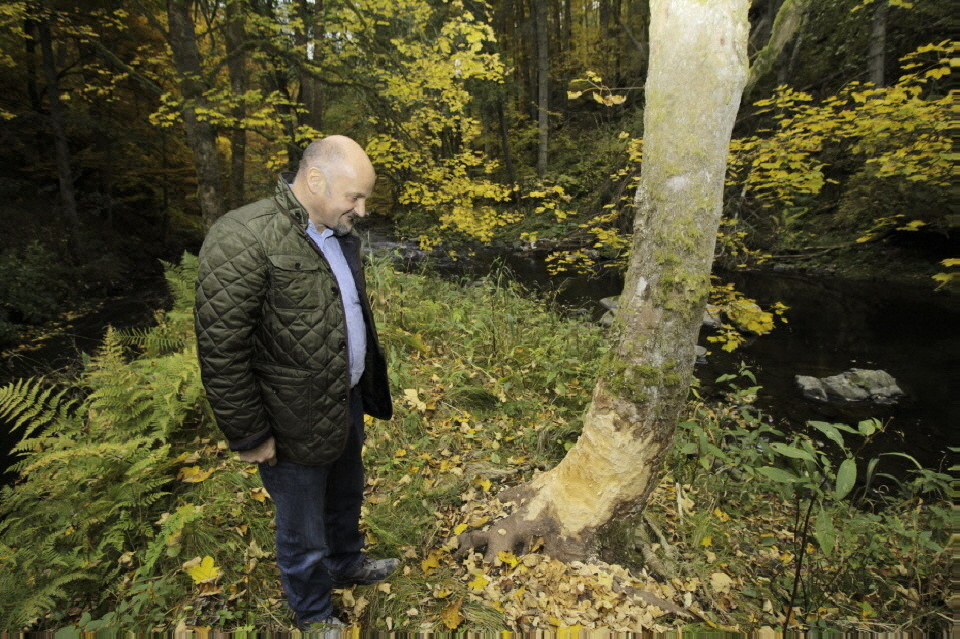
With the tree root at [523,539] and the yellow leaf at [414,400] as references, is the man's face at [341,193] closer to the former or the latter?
the tree root at [523,539]

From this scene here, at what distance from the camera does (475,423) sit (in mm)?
3904

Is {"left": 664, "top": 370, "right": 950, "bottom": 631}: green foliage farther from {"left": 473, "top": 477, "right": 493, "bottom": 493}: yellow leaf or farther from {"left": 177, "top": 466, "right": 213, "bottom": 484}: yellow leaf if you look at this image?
{"left": 177, "top": 466, "right": 213, "bottom": 484}: yellow leaf

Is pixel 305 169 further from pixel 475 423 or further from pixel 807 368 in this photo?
pixel 807 368

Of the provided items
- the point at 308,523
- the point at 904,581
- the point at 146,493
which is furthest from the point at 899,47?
the point at 146,493

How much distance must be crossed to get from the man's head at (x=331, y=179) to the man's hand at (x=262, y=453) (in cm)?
102

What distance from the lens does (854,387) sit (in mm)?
6160

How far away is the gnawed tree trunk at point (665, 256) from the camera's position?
181 centimetres

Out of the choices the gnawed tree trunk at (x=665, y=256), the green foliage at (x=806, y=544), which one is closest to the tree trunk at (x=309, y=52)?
the gnawed tree trunk at (x=665, y=256)

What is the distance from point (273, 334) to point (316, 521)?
953mm

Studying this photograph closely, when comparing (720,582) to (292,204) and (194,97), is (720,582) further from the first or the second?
(194,97)

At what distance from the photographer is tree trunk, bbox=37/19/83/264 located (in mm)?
10586

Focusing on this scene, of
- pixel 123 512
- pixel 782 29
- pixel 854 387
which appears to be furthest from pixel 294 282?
pixel 854 387

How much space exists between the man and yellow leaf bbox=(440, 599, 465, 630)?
57 cm

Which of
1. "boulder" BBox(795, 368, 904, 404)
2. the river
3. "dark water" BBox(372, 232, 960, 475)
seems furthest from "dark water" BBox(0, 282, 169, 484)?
"boulder" BBox(795, 368, 904, 404)
